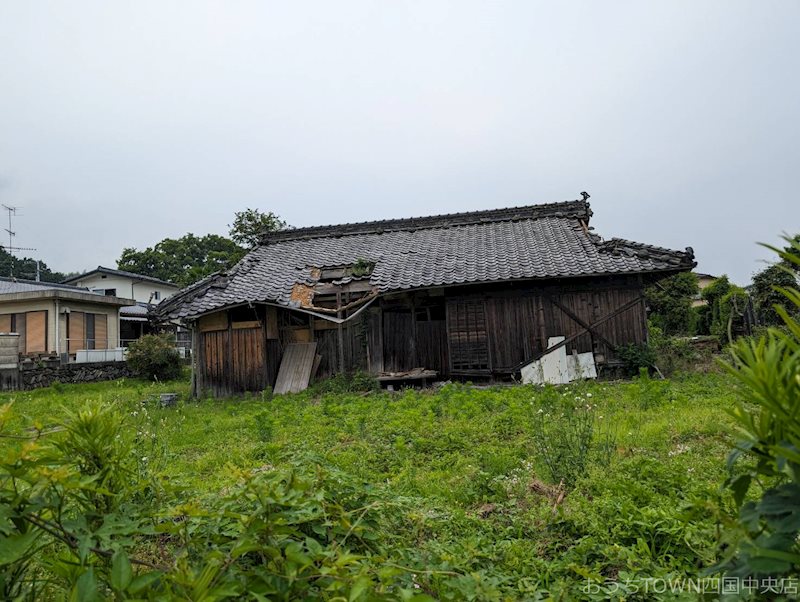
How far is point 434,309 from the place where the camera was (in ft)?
38.9

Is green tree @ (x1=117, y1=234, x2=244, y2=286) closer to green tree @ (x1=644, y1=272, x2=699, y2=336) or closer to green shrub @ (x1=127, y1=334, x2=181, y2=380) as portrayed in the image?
green shrub @ (x1=127, y1=334, x2=181, y2=380)

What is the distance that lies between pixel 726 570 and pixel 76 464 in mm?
1778

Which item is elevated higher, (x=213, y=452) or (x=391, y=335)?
(x=391, y=335)

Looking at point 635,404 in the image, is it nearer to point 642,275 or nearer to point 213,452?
point 642,275

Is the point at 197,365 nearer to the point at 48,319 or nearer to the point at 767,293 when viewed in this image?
the point at 48,319

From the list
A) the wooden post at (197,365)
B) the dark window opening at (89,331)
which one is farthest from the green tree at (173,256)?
the wooden post at (197,365)

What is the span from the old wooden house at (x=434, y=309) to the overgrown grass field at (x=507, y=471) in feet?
8.53

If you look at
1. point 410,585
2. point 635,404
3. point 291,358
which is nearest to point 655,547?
point 410,585

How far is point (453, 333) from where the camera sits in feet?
37.1

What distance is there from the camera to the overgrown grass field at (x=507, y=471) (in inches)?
86.2

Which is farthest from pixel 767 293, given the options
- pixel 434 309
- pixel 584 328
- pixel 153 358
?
pixel 153 358

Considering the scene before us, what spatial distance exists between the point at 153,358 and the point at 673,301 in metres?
19.6

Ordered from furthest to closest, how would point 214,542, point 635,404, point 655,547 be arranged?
point 635,404
point 655,547
point 214,542

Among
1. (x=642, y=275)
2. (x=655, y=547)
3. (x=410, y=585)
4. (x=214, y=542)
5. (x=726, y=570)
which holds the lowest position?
(x=655, y=547)
